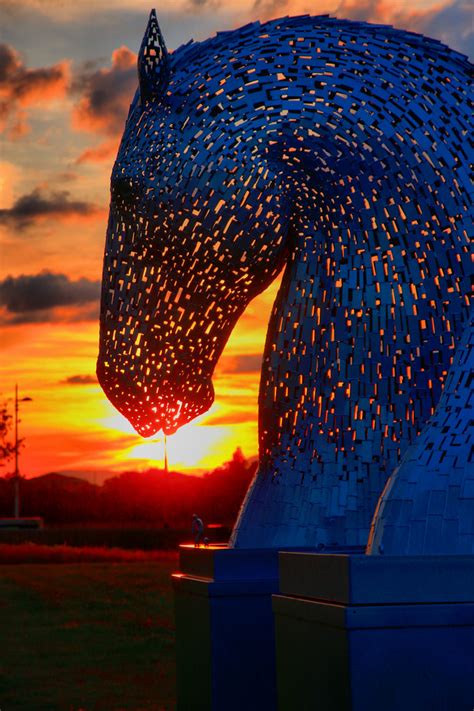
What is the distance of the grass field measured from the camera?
8734 mm

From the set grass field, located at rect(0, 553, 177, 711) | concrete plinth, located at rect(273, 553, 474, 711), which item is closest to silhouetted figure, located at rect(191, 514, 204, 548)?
concrete plinth, located at rect(273, 553, 474, 711)

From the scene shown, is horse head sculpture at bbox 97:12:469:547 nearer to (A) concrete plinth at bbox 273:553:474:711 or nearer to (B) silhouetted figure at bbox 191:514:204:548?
(B) silhouetted figure at bbox 191:514:204:548

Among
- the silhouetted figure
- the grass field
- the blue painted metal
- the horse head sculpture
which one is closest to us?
the blue painted metal

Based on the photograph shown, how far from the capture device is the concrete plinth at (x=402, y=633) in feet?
10.1

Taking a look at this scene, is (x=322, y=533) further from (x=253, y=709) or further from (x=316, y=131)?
(x=316, y=131)

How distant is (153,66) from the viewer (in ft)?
15.9

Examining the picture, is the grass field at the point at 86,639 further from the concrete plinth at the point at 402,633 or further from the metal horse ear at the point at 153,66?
the concrete plinth at the point at 402,633

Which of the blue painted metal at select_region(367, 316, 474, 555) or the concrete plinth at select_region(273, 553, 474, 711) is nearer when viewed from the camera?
the concrete plinth at select_region(273, 553, 474, 711)

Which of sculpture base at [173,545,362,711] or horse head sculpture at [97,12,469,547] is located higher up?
horse head sculpture at [97,12,469,547]

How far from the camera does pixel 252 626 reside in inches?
196

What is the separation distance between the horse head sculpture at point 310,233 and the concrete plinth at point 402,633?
1.32 meters

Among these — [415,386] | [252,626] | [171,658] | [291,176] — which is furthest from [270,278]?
[171,658]

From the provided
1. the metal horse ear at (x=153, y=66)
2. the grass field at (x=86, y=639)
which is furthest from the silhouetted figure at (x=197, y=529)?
the grass field at (x=86, y=639)

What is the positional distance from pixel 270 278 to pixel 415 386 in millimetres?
919
